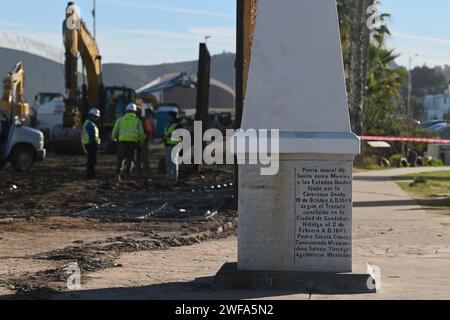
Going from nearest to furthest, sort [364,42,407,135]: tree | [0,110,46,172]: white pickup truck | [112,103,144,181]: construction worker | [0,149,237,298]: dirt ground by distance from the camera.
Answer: [0,149,237,298]: dirt ground < [112,103,144,181]: construction worker < [0,110,46,172]: white pickup truck < [364,42,407,135]: tree

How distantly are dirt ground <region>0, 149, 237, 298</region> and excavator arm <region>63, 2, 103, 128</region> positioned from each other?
1107cm

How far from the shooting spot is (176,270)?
10.8 meters

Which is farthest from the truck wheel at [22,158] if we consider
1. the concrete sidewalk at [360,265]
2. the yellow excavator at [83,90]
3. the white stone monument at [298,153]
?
the white stone monument at [298,153]

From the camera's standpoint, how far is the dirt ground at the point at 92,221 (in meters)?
11.1

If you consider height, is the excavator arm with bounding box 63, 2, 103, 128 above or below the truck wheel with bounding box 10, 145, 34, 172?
above

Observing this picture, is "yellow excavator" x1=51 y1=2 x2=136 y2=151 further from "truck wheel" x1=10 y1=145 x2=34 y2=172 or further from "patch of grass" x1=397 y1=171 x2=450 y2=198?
"patch of grass" x1=397 y1=171 x2=450 y2=198

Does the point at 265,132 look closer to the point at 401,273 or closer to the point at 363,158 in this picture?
the point at 401,273

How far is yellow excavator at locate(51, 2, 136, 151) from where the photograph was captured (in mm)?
37219

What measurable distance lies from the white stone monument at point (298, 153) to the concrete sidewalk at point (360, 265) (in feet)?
1.55

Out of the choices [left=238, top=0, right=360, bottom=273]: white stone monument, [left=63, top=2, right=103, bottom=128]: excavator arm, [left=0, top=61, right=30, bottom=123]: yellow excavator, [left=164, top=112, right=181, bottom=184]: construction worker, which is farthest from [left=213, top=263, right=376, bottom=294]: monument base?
[left=0, top=61, right=30, bottom=123]: yellow excavator

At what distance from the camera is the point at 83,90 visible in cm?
4153

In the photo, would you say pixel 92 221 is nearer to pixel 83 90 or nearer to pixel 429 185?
pixel 429 185

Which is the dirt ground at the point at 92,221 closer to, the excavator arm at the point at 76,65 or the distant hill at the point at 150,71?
the excavator arm at the point at 76,65

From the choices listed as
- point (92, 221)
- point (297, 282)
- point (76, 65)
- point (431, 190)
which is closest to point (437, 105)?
point (76, 65)
